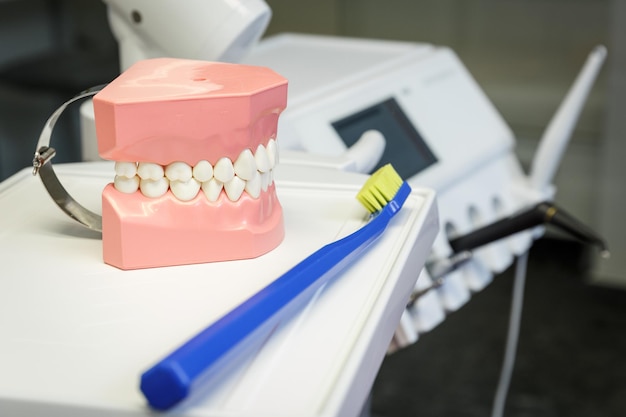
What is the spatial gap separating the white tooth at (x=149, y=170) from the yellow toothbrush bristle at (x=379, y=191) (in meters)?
0.14

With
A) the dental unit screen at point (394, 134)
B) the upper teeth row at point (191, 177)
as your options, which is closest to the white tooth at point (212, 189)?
the upper teeth row at point (191, 177)

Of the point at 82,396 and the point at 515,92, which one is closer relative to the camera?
the point at 82,396

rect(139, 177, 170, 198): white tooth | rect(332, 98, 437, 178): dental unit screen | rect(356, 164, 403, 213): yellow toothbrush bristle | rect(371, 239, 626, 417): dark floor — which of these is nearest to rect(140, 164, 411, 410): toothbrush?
rect(356, 164, 403, 213): yellow toothbrush bristle

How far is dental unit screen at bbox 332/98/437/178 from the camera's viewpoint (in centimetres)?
90

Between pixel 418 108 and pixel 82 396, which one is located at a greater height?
pixel 82 396

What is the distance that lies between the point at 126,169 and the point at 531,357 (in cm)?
143

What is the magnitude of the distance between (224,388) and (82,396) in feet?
0.20

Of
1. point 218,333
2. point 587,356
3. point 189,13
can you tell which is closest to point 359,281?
point 218,333

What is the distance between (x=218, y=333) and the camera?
0.39 meters

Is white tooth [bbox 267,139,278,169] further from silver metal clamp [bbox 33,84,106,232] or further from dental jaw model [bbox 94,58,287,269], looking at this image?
silver metal clamp [bbox 33,84,106,232]

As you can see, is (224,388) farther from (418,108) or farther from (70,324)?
(418,108)

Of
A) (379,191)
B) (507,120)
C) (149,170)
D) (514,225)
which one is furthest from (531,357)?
(149,170)

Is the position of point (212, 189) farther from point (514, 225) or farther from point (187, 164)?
point (514, 225)

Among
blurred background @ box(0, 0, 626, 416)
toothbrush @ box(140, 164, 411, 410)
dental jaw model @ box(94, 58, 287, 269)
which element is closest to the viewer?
toothbrush @ box(140, 164, 411, 410)
